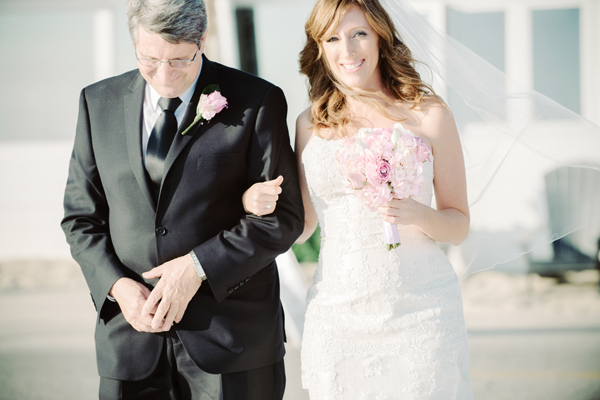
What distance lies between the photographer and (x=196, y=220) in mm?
2203

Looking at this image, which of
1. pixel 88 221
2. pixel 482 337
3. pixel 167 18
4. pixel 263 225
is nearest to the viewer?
pixel 167 18

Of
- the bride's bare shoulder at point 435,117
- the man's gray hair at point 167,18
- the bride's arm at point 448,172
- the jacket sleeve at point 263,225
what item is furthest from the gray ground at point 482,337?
the man's gray hair at point 167,18

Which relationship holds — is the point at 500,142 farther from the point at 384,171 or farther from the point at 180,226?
the point at 180,226

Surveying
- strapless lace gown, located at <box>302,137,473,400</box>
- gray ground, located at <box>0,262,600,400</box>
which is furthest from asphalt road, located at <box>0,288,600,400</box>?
strapless lace gown, located at <box>302,137,473,400</box>

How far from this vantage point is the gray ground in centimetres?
491

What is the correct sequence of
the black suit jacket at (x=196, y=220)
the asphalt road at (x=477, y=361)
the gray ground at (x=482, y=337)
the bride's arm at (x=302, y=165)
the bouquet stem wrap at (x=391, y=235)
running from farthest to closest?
the gray ground at (x=482, y=337)
the asphalt road at (x=477, y=361)
the bride's arm at (x=302, y=165)
the bouquet stem wrap at (x=391, y=235)
the black suit jacket at (x=196, y=220)

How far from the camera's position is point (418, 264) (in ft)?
8.42

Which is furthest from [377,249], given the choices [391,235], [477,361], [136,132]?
[477,361]

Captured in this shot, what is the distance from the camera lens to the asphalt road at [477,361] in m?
4.79

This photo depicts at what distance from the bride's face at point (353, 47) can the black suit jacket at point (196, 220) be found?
463mm

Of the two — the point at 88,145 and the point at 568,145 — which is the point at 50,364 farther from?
the point at 568,145

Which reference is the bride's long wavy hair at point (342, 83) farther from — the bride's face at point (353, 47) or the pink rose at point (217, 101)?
the pink rose at point (217, 101)

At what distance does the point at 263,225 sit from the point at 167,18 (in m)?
0.86

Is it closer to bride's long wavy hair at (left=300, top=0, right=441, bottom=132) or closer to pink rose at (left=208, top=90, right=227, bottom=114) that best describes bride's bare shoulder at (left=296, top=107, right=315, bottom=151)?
bride's long wavy hair at (left=300, top=0, right=441, bottom=132)
